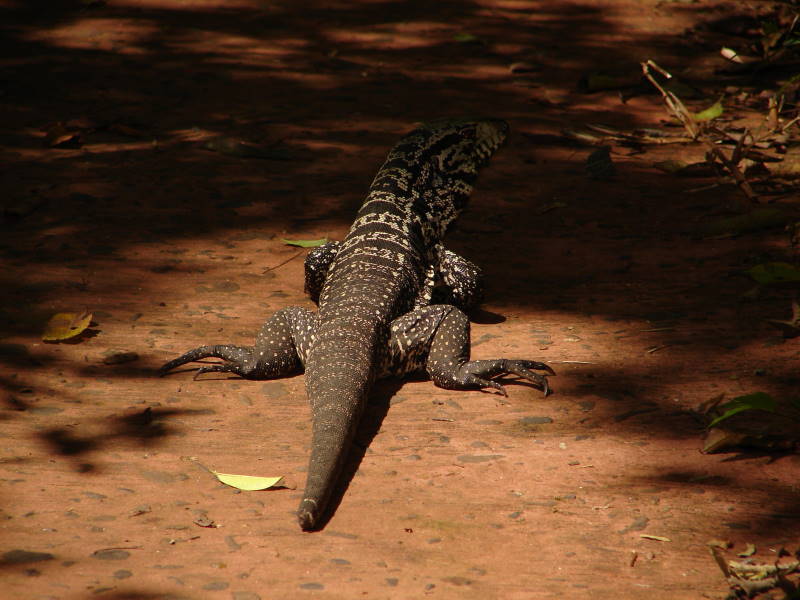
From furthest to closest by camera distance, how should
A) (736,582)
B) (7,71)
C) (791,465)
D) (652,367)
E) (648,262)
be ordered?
(7,71)
(648,262)
(652,367)
(791,465)
(736,582)

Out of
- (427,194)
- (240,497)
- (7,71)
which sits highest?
(7,71)

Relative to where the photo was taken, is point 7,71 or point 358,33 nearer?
point 7,71

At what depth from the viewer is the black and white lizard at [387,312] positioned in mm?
4480

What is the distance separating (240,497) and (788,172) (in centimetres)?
579

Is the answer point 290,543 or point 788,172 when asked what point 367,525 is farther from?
point 788,172

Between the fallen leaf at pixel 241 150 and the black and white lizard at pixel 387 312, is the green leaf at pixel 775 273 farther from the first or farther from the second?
the fallen leaf at pixel 241 150

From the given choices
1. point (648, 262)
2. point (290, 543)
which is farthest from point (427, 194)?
point (290, 543)

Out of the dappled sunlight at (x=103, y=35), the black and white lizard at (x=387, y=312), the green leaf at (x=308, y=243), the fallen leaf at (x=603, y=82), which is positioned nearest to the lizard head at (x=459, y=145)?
the black and white lizard at (x=387, y=312)

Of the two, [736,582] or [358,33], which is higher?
[358,33]

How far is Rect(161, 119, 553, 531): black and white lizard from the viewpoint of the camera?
4.48 meters

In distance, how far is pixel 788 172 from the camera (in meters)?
7.39

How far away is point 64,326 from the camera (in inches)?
219

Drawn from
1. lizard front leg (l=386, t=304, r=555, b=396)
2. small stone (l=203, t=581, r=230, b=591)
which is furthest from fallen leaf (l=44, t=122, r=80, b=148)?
small stone (l=203, t=581, r=230, b=591)

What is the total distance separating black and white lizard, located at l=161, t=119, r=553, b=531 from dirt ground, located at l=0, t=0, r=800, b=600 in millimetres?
170
